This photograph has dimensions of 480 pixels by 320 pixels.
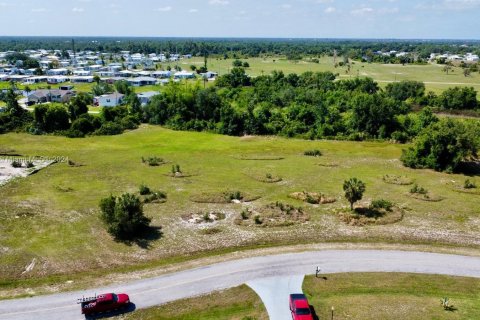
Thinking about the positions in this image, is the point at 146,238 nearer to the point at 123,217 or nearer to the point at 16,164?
the point at 123,217

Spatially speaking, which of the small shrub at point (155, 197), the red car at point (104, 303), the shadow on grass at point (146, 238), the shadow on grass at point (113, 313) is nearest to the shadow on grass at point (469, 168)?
the small shrub at point (155, 197)

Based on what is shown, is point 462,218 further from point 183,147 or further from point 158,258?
point 183,147

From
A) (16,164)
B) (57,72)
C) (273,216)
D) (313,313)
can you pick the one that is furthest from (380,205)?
(57,72)

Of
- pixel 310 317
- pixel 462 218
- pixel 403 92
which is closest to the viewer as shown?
pixel 310 317

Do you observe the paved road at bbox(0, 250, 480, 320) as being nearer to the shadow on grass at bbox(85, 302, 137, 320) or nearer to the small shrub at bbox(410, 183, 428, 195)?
the shadow on grass at bbox(85, 302, 137, 320)

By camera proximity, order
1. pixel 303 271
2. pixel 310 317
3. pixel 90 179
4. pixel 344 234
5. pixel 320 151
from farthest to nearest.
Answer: pixel 320 151
pixel 90 179
pixel 344 234
pixel 303 271
pixel 310 317

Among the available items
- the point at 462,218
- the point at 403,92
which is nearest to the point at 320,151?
the point at 462,218

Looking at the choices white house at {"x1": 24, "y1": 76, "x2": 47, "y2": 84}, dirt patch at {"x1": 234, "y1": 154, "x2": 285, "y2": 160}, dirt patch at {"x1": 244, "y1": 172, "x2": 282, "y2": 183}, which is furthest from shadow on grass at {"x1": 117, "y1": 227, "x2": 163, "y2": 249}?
white house at {"x1": 24, "y1": 76, "x2": 47, "y2": 84}

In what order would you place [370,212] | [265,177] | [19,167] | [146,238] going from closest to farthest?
[146,238] < [370,212] < [265,177] < [19,167]
